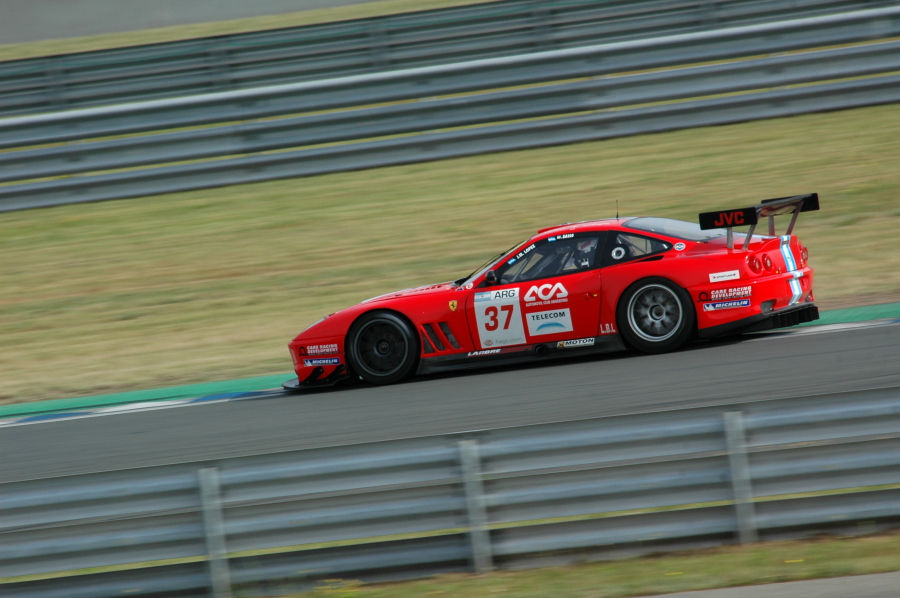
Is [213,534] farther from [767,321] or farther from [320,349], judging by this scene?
[767,321]

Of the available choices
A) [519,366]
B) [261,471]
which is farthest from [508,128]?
[261,471]

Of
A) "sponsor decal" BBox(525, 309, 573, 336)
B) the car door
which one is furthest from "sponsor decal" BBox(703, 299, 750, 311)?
"sponsor decal" BBox(525, 309, 573, 336)

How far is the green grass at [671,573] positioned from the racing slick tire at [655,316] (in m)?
3.40

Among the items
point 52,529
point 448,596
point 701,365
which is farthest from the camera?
point 701,365

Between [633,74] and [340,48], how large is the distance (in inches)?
183

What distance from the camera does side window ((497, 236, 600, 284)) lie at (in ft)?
25.3

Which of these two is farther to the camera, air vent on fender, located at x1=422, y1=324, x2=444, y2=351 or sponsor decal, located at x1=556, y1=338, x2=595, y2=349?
air vent on fender, located at x1=422, y1=324, x2=444, y2=351

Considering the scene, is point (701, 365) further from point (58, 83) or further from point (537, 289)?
point (58, 83)

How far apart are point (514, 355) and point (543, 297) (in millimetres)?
559

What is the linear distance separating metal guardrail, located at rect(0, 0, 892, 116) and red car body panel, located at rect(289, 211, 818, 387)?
7.58 metres

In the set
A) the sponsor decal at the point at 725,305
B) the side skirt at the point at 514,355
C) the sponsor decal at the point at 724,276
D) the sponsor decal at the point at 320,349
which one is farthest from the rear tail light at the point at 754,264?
the sponsor decal at the point at 320,349

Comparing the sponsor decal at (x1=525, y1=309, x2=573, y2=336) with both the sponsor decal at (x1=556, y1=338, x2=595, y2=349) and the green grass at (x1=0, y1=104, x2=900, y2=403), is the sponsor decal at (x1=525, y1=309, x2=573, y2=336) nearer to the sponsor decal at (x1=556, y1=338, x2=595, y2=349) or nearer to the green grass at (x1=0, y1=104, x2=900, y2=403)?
the sponsor decal at (x1=556, y1=338, x2=595, y2=349)

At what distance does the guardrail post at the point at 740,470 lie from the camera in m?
4.18

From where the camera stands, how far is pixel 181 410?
811 cm
